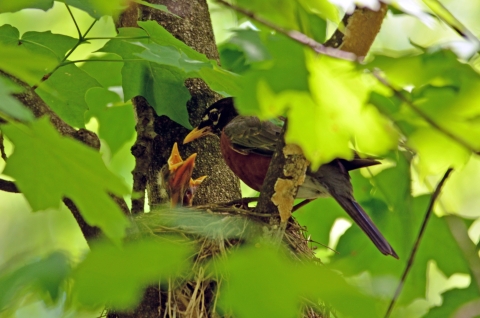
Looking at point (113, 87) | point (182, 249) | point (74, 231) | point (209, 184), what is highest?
point (182, 249)

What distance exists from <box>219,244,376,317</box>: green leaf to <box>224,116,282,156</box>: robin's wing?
2.28 metres

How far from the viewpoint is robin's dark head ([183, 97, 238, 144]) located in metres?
3.43

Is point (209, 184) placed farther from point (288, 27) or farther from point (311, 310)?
point (288, 27)

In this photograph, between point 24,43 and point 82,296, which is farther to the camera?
point 24,43

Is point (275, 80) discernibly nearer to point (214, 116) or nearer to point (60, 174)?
point (60, 174)

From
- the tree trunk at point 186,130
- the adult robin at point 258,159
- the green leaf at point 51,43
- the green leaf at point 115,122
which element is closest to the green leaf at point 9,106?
the green leaf at point 51,43

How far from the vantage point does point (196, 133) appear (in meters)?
3.46

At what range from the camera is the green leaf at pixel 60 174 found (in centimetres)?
139

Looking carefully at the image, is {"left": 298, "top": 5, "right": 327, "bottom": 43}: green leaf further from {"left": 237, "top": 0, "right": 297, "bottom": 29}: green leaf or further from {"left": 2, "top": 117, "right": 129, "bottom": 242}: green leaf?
{"left": 2, "top": 117, "right": 129, "bottom": 242}: green leaf

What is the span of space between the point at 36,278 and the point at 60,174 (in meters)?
0.41

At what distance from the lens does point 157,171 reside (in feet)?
10.9

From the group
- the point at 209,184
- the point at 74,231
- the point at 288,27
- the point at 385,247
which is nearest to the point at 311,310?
the point at 385,247

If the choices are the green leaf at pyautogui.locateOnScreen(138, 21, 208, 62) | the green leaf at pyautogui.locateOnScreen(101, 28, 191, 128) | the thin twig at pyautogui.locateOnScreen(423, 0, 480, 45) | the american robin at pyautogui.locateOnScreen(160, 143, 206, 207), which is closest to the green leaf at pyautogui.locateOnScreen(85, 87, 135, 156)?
the american robin at pyautogui.locateOnScreen(160, 143, 206, 207)

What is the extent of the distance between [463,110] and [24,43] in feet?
5.77
